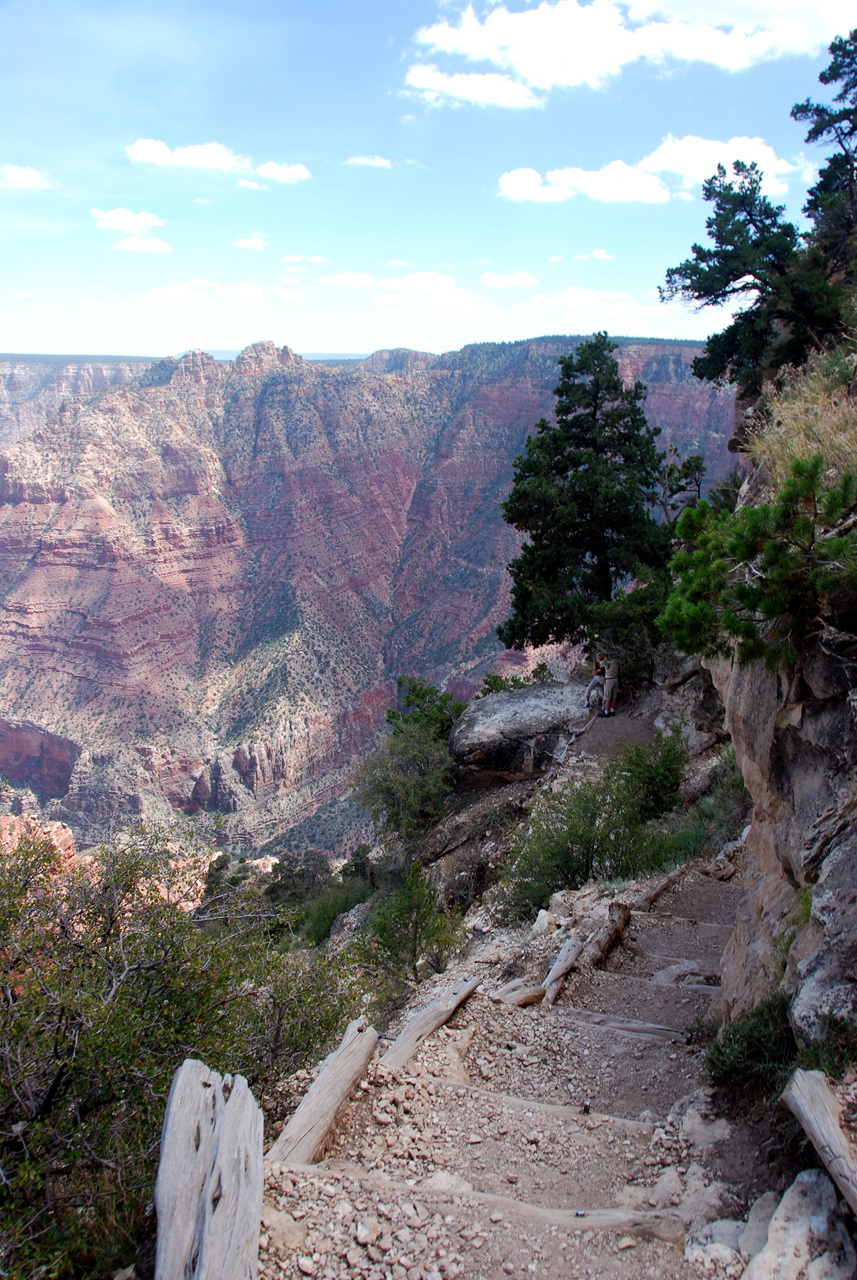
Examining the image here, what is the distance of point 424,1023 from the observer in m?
6.11

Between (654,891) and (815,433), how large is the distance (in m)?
5.86

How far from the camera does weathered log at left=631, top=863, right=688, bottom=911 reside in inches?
337

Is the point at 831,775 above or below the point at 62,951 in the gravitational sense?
above

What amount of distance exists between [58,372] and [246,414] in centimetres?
7350

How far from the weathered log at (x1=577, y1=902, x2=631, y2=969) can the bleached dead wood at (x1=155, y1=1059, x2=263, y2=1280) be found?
4.37 m

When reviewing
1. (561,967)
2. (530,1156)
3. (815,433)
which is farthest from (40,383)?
(530,1156)

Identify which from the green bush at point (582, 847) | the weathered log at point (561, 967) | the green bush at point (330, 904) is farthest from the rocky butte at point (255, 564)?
the weathered log at point (561, 967)

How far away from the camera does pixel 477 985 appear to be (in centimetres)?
692

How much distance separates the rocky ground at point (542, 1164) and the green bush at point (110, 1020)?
1.08m

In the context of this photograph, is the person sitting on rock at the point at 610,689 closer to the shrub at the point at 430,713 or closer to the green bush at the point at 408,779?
the green bush at the point at 408,779

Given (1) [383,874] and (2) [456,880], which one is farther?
(1) [383,874]

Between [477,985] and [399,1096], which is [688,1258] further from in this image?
[477,985]

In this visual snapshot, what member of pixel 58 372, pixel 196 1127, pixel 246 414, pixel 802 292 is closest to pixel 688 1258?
pixel 196 1127

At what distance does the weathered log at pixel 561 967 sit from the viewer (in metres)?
6.71
